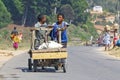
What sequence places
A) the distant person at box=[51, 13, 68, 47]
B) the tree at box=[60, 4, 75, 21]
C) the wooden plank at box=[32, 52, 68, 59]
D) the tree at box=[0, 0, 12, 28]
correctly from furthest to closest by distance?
the tree at box=[60, 4, 75, 21] → the tree at box=[0, 0, 12, 28] → the distant person at box=[51, 13, 68, 47] → the wooden plank at box=[32, 52, 68, 59]

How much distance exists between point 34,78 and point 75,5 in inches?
2979

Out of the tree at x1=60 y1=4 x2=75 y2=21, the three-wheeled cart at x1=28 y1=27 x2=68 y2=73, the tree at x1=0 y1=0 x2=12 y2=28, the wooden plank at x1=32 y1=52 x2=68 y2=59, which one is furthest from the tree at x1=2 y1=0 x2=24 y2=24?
the wooden plank at x1=32 y1=52 x2=68 y2=59

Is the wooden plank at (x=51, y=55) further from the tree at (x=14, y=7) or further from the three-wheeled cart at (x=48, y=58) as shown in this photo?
the tree at (x=14, y=7)

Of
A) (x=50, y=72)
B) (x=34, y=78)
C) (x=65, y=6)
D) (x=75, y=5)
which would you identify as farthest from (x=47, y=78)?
(x=75, y=5)

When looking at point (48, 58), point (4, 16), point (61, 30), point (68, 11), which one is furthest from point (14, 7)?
point (48, 58)

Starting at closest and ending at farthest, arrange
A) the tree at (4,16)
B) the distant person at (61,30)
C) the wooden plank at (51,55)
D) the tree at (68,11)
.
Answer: the wooden plank at (51,55) < the distant person at (61,30) < the tree at (4,16) < the tree at (68,11)

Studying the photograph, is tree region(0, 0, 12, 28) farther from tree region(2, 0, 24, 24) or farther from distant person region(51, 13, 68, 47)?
distant person region(51, 13, 68, 47)

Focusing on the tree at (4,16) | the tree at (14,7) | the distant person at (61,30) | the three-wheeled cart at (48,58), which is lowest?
the three-wheeled cart at (48,58)

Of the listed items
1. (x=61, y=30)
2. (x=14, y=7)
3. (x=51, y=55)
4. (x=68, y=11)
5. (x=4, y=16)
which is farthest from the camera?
(x=68, y=11)

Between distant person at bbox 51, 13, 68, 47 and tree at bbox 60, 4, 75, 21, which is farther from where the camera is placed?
tree at bbox 60, 4, 75, 21

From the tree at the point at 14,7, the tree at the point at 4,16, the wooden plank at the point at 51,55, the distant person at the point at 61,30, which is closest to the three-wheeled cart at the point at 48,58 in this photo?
the wooden plank at the point at 51,55

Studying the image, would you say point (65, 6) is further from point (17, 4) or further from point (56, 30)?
point (56, 30)

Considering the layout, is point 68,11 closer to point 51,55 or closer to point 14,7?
point 14,7

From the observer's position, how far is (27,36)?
219 feet
